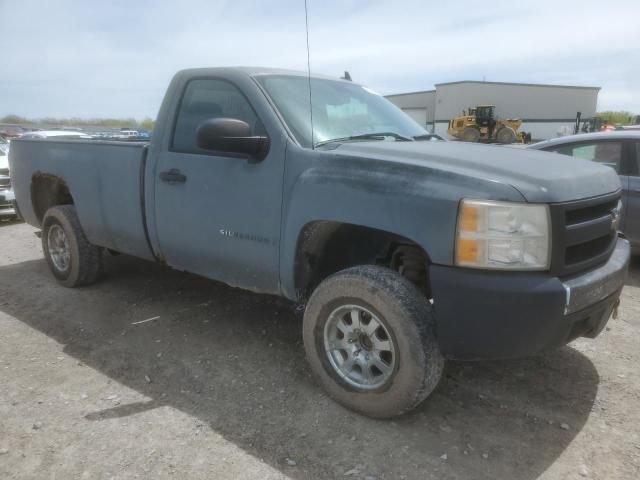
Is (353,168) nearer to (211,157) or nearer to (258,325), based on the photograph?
(211,157)

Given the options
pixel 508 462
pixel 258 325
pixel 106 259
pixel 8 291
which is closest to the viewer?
pixel 508 462

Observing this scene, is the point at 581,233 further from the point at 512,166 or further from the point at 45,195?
the point at 45,195

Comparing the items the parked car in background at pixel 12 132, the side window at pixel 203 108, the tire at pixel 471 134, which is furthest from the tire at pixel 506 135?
the side window at pixel 203 108

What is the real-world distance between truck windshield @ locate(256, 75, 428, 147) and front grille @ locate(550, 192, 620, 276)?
4.38 ft

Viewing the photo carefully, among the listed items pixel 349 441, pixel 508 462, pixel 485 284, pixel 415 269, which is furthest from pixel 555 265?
pixel 349 441

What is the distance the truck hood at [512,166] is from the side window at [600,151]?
2.97 meters

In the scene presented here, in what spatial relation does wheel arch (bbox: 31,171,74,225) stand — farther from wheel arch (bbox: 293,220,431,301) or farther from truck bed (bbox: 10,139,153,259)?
wheel arch (bbox: 293,220,431,301)

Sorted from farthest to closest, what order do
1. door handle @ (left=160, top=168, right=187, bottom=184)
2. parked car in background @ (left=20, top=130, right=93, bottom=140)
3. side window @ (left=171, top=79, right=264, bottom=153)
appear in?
1. parked car in background @ (left=20, top=130, right=93, bottom=140)
2. door handle @ (left=160, top=168, right=187, bottom=184)
3. side window @ (left=171, top=79, right=264, bottom=153)

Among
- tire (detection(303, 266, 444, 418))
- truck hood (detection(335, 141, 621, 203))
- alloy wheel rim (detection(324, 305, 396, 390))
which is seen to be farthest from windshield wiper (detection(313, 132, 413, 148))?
alloy wheel rim (detection(324, 305, 396, 390))

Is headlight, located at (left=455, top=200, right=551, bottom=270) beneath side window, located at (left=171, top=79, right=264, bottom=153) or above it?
beneath

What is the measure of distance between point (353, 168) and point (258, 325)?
1876mm

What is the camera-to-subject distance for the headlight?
229 cm

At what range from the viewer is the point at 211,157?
340 cm

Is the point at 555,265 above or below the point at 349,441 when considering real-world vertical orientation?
above
